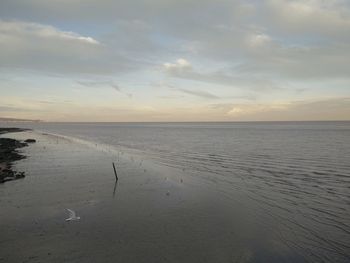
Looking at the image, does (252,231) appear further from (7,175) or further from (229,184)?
(7,175)

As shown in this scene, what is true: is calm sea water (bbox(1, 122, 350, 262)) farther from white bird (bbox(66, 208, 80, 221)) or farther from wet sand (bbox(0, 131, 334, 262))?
white bird (bbox(66, 208, 80, 221))

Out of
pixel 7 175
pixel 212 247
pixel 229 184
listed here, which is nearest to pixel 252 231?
pixel 212 247

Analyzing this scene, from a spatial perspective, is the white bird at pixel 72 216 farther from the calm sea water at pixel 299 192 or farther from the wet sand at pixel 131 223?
the calm sea water at pixel 299 192

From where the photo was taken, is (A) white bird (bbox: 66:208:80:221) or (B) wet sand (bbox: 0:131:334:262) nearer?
(B) wet sand (bbox: 0:131:334:262)

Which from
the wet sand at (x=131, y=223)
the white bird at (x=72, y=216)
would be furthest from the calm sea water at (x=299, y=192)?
the white bird at (x=72, y=216)

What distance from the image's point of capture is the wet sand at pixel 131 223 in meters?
11.3

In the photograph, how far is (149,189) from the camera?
70.0 feet

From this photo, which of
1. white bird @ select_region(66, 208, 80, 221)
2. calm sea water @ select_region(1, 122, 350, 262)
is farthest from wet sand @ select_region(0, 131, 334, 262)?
calm sea water @ select_region(1, 122, 350, 262)

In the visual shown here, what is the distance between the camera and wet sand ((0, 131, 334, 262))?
1131cm

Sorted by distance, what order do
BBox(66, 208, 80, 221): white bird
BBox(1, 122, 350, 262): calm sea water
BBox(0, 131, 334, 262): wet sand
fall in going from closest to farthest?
BBox(0, 131, 334, 262): wet sand
BBox(1, 122, 350, 262): calm sea water
BBox(66, 208, 80, 221): white bird

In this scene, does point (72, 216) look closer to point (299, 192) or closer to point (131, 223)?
point (131, 223)

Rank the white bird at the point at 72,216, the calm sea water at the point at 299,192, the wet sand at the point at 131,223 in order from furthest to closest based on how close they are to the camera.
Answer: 1. the white bird at the point at 72,216
2. the calm sea water at the point at 299,192
3. the wet sand at the point at 131,223

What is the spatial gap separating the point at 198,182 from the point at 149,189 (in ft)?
15.3

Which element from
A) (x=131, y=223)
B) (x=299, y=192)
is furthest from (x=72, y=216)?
(x=299, y=192)
